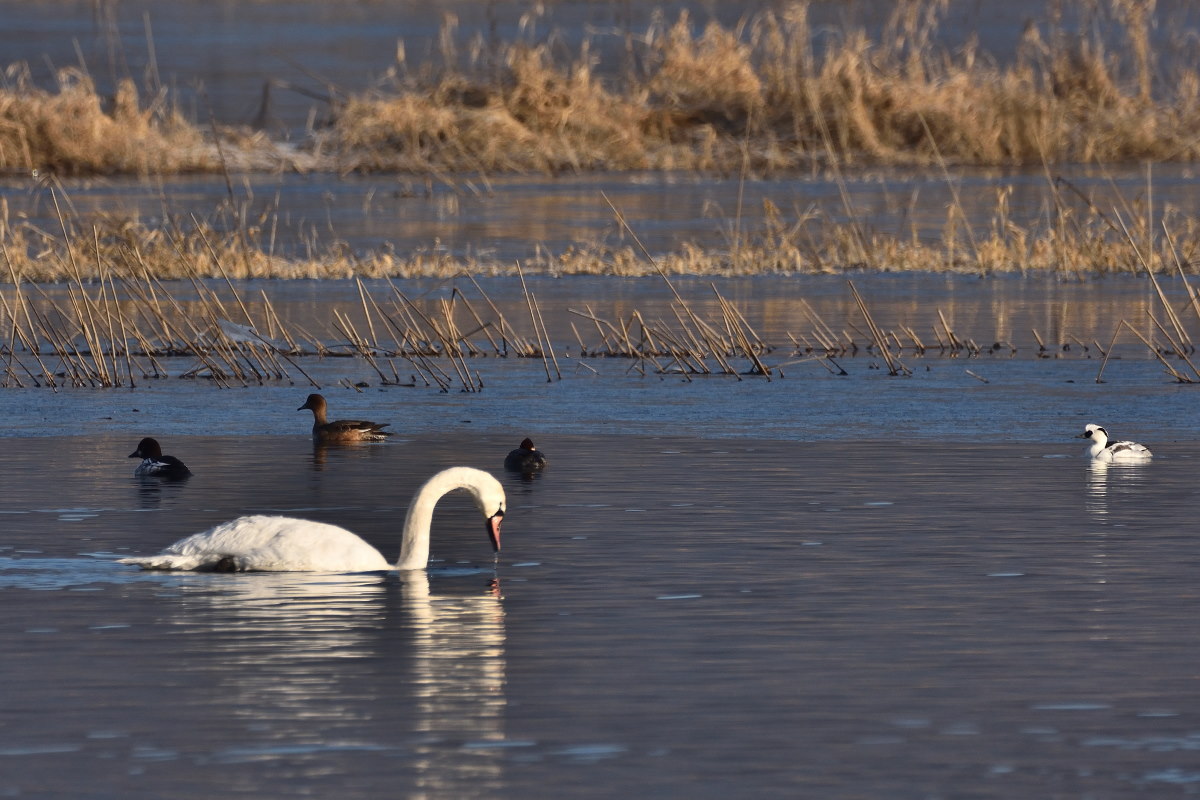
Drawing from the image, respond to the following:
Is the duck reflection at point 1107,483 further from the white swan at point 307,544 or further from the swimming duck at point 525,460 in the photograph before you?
the white swan at point 307,544

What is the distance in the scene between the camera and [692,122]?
37875 mm

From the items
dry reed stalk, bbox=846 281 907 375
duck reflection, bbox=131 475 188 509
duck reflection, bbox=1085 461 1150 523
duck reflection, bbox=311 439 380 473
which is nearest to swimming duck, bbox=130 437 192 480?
duck reflection, bbox=131 475 188 509

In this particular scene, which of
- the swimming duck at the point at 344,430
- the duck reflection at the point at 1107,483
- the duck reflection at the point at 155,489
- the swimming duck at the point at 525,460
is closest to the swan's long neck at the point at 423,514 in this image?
the duck reflection at the point at 155,489

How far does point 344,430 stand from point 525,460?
1.49 metres

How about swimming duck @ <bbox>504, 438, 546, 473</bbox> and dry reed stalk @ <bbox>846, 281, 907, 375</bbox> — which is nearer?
swimming duck @ <bbox>504, 438, 546, 473</bbox>

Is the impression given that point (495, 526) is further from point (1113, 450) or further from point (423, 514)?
point (1113, 450)

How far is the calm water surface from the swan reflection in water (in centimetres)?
2

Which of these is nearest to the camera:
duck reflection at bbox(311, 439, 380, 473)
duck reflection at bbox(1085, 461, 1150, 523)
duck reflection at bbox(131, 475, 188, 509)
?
duck reflection at bbox(1085, 461, 1150, 523)

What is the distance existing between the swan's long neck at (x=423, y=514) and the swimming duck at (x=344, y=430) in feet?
12.4

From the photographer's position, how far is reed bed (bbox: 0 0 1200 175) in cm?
3488

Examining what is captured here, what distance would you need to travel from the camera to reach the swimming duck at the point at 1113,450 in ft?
41.3

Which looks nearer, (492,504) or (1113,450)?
(492,504)

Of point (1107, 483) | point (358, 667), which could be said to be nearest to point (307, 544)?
point (358, 667)

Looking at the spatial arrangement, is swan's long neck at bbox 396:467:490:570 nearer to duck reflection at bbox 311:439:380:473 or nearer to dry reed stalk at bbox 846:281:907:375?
duck reflection at bbox 311:439:380:473
